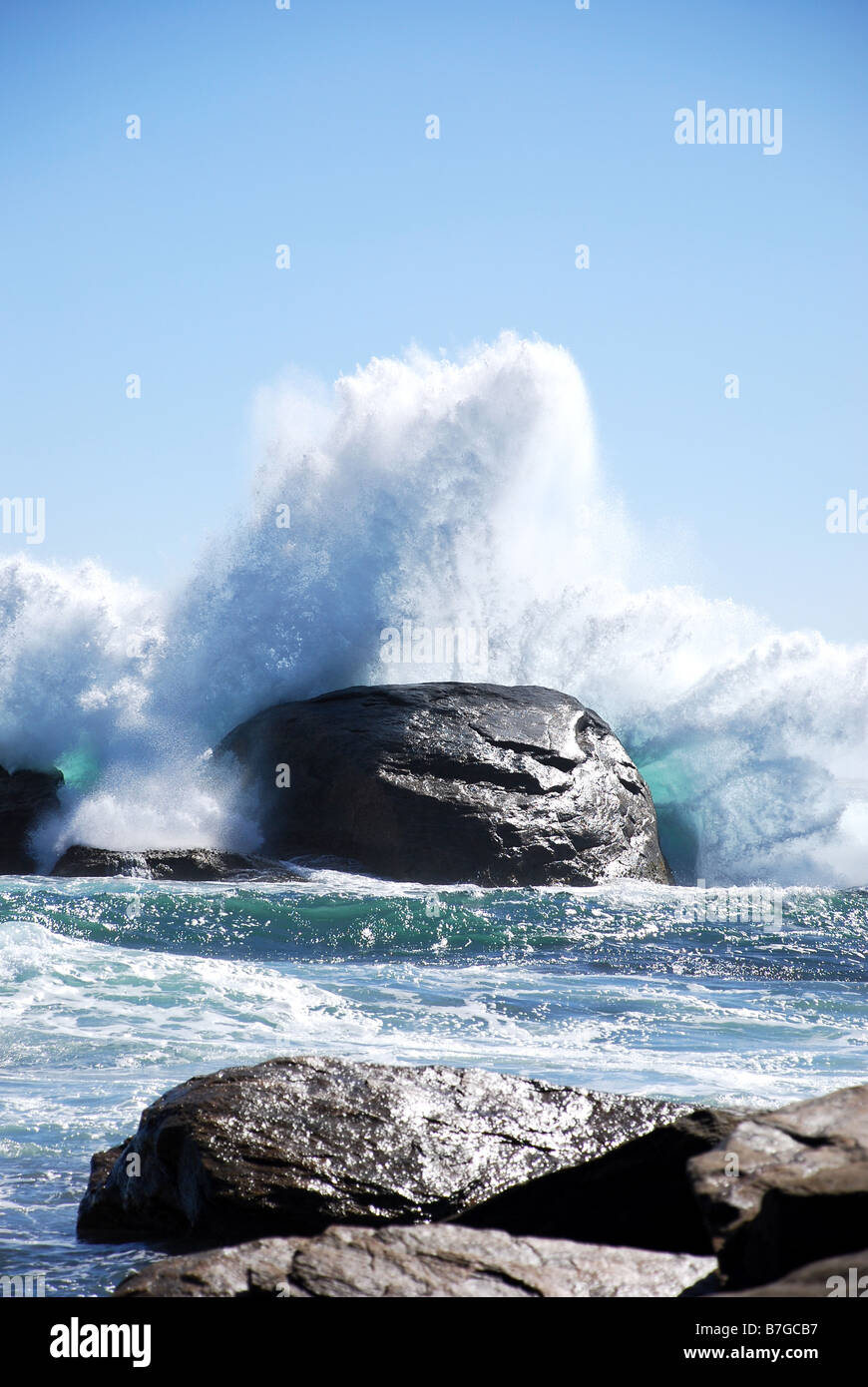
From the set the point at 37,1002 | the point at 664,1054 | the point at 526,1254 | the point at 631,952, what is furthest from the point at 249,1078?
the point at 631,952

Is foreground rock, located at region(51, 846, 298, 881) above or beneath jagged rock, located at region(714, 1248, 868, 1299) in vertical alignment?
beneath

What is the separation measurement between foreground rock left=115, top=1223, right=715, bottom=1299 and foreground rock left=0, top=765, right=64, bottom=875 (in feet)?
37.8

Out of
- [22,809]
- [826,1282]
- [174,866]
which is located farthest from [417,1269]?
[22,809]

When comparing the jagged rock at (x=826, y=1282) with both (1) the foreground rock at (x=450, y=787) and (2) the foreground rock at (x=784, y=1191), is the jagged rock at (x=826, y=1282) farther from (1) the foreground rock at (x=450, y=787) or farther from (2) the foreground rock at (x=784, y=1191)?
(1) the foreground rock at (x=450, y=787)

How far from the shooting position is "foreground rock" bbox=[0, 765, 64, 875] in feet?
45.0

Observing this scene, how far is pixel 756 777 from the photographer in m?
16.6

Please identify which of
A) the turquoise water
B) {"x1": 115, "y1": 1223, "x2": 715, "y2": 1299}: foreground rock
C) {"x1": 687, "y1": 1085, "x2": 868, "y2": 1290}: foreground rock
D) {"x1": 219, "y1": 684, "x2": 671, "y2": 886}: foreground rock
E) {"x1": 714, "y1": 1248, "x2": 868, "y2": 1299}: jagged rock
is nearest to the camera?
{"x1": 714, "y1": 1248, "x2": 868, "y2": 1299}: jagged rock

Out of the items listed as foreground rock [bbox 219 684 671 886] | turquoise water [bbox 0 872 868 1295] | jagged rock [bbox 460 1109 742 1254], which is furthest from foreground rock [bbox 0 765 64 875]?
jagged rock [bbox 460 1109 742 1254]

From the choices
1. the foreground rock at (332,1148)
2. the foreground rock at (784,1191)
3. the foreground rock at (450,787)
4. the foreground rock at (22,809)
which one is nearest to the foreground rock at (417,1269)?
the foreground rock at (784,1191)

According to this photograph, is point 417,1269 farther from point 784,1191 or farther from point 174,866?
point 174,866

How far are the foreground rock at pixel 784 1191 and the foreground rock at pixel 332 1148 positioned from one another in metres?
1.13

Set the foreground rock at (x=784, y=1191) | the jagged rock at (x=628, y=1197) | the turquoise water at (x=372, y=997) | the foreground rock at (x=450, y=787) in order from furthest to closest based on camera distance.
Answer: the foreground rock at (x=450, y=787) → the turquoise water at (x=372, y=997) → the jagged rock at (x=628, y=1197) → the foreground rock at (x=784, y=1191)

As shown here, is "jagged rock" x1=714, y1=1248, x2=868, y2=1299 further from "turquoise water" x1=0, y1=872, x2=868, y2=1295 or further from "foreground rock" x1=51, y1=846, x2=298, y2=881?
"foreground rock" x1=51, y1=846, x2=298, y2=881

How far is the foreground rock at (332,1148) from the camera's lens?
357 centimetres
